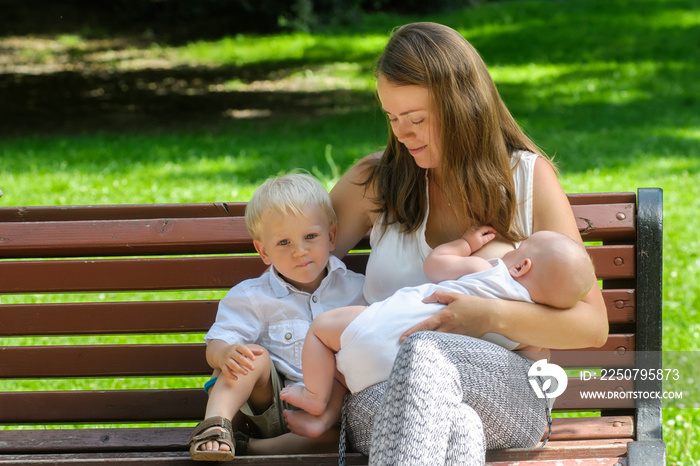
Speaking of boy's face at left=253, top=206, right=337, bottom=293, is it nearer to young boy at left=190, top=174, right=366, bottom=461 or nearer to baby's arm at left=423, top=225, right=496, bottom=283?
young boy at left=190, top=174, right=366, bottom=461

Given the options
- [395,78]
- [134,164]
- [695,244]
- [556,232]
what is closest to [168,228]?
[395,78]

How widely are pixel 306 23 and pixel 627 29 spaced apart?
617 cm

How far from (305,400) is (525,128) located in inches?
311

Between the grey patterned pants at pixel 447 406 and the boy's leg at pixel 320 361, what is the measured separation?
89 millimetres

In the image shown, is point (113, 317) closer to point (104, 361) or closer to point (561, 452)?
point (104, 361)

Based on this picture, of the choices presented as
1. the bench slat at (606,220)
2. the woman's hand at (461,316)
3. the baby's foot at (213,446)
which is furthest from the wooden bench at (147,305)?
the woman's hand at (461,316)

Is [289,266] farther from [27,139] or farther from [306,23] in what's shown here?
[306,23]

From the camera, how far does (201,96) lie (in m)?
13.5

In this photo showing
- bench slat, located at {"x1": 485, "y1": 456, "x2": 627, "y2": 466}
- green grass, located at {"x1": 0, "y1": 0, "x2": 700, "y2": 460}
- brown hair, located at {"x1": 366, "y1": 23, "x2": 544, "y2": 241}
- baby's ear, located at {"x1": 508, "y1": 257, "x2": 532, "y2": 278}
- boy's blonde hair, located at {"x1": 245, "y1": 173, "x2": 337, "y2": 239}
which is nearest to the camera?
bench slat, located at {"x1": 485, "y1": 456, "x2": 627, "y2": 466}

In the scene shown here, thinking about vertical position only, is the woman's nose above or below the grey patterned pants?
above

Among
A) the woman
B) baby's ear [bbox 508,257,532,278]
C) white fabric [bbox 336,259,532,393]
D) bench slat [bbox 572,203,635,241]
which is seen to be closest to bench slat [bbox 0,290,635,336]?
the woman

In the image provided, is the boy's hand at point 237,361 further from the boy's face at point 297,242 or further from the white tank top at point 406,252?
the white tank top at point 406,252

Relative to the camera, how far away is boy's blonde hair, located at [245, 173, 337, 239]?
2.56 meters

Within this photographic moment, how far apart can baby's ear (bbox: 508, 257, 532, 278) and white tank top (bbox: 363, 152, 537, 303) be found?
0.69ft
